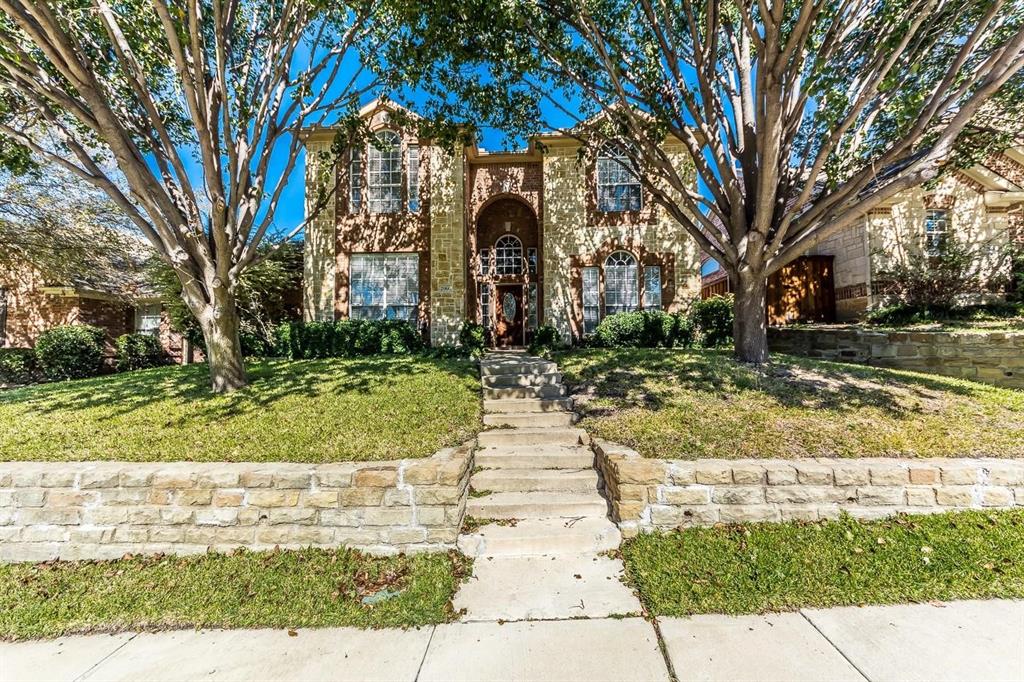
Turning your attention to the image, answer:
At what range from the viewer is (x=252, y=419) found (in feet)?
16.2

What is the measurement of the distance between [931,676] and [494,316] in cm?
1274

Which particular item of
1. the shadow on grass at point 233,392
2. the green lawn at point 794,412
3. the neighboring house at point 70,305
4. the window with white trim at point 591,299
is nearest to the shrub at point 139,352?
the neighboring house at point 70,305

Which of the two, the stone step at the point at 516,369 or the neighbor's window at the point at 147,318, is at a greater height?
the neighbor's window at the point at 147,318

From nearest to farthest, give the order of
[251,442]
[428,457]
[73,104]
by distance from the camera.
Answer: [428,457] < [251,442] < [73,104]

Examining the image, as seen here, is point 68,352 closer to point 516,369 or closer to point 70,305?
point 70,305

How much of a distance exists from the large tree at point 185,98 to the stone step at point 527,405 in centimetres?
387

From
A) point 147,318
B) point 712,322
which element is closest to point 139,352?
point 147,318

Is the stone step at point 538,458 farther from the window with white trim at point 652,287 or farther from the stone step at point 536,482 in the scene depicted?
the window with white trim at point 652,287

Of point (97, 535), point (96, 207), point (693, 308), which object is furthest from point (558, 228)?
point (96, 207)

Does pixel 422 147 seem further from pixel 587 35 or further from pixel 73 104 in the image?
pixel 73 104

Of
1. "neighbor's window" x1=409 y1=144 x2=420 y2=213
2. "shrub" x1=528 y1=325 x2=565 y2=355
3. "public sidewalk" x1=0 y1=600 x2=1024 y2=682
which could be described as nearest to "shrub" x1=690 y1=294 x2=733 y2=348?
"shrub" x1=528 y1=325 x2=565 y2=355

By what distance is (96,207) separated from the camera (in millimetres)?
12398

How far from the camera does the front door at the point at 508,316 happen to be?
1439cm

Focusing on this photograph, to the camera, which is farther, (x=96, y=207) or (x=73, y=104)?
(x=96, y=207)
